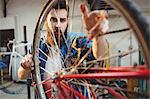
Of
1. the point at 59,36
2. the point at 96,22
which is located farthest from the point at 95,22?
the point at 59,36

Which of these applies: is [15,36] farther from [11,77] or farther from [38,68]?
[38,68]

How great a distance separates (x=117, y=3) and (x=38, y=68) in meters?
0.88

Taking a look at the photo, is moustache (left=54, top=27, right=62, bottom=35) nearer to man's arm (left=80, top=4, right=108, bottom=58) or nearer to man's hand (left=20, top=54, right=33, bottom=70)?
man's hand (left=20, top=54, right=33, bottom=70)

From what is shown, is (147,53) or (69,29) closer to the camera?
(147,53)

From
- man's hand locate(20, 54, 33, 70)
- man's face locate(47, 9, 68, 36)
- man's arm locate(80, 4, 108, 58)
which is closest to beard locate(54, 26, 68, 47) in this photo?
man's face locate(47, 9, 68, 36)

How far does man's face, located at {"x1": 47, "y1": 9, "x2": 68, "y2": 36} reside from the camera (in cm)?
136

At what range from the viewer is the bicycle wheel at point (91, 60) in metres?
0.64

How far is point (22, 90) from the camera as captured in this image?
5156mm

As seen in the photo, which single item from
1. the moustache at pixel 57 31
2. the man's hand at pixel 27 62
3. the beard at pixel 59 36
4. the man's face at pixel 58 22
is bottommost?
the man's hand at pixel 27 62

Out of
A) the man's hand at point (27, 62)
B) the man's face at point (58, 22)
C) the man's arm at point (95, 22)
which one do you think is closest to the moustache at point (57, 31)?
the man's face at point (58, 22)

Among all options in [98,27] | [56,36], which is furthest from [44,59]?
[98,27]

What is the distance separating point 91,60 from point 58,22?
30 centimetres

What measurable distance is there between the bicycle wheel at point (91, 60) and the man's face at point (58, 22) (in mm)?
27

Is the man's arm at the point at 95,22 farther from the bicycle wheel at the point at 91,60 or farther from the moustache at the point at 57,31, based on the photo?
the moustache at the point at 57,31
